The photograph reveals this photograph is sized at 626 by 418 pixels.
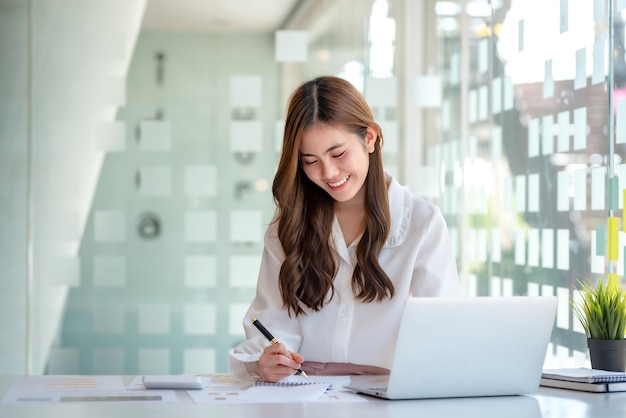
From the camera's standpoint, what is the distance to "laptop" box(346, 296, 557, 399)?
1.89 meters

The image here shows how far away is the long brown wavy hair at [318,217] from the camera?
8.18 ft

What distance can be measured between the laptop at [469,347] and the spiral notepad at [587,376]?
17 cm

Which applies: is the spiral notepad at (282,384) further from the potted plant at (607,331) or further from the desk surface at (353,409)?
the potted plant at (607,331)

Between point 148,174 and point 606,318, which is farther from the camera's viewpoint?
point 148,174

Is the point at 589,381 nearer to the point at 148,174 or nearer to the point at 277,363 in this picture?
the point at 277,363

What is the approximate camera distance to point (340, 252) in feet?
8.41

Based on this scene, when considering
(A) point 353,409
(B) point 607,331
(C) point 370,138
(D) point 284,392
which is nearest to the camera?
(A) point 353,409

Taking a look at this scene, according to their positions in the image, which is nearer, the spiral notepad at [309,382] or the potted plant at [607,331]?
the spiral notepad at [309,382]

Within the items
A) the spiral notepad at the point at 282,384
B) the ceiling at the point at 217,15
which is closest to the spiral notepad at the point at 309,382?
the spiral notepad at the point at 282,384

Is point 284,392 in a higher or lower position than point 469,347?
lower

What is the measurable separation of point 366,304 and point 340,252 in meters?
0.16

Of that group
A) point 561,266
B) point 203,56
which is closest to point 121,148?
point 203,56

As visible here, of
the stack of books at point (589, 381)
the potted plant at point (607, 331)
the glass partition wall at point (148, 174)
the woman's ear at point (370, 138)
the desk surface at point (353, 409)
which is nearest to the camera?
the desk surface at point (353, 409)

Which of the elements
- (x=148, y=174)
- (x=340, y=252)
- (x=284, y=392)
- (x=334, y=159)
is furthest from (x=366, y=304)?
(x=148, y=174)
